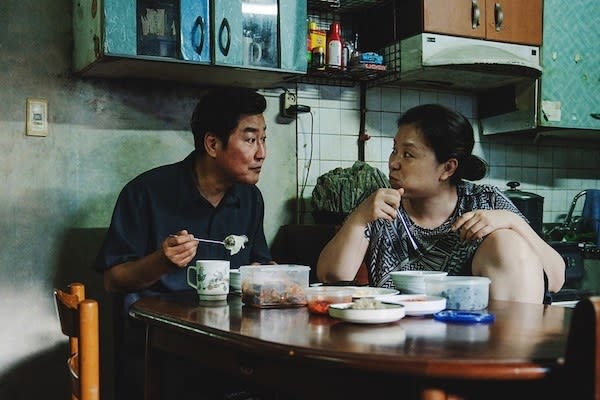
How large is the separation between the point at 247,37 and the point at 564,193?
2.45 meters

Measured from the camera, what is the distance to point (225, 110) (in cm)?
270

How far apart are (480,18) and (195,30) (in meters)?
1.52

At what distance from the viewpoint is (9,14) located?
3012 mm

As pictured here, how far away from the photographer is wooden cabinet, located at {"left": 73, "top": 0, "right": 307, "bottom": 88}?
2.79 m

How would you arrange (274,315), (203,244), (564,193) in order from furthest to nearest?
(564,193) < (203,244) < (274,315)

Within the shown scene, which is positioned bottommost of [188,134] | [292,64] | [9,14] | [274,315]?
[274,315]

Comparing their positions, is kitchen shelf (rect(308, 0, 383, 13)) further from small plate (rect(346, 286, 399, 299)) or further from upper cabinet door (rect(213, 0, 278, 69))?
small plate (rect(346, 286, 399, 299))

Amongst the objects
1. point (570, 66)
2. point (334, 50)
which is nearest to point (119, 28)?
point (334, 50)

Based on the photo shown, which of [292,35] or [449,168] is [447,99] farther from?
[449,168]

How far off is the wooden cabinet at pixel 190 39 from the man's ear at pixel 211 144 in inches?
15.8

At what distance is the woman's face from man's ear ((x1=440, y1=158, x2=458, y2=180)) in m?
0.01

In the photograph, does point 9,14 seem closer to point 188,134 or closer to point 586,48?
point 188,134

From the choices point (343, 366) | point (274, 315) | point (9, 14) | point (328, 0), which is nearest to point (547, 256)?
point (274, 315)

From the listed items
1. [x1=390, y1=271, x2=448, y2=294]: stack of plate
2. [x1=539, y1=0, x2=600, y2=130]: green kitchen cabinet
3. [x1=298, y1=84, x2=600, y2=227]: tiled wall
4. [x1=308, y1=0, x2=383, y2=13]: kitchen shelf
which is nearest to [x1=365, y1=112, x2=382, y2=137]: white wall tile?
[x1=298, y1=84, x2=600, y2=227]: tiled wall
